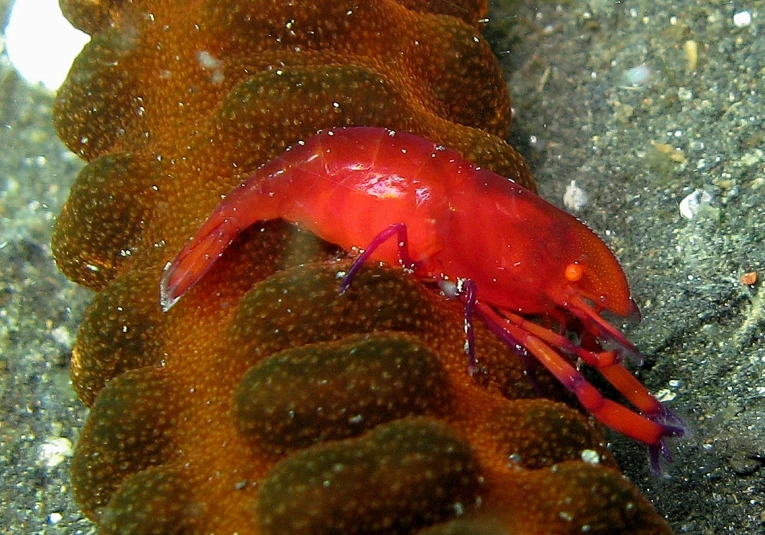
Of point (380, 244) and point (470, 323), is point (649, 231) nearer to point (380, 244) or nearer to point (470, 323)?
point (470, 323)

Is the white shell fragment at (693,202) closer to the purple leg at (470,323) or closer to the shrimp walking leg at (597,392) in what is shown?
the shrimp walking leg at (597,392)

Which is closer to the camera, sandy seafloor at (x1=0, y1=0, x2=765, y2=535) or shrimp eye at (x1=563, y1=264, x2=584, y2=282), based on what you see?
shrimp eye at (x1=563, y1=264, x2=584, y2=282)

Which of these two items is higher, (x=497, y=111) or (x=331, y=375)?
(x=497, y=111)

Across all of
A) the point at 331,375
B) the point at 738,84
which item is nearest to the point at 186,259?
the point at 331,375

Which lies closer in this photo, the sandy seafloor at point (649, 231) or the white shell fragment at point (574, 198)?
the sandy seafloor at point (649, 231)

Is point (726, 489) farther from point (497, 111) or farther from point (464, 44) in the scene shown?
point (464, 44)

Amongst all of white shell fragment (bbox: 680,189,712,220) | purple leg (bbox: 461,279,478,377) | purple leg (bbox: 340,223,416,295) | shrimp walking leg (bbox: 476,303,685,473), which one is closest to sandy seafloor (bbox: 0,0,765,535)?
white shell fragment (bbox: 680,189,712,220)

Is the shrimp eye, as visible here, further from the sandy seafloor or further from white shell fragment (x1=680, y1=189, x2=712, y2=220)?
white shell fragment (x1=680, y1=189, x2=712, y2=220)

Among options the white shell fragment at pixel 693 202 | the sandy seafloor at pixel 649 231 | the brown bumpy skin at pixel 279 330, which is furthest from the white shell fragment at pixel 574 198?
the brown bumpy skin at pixel 279 330
